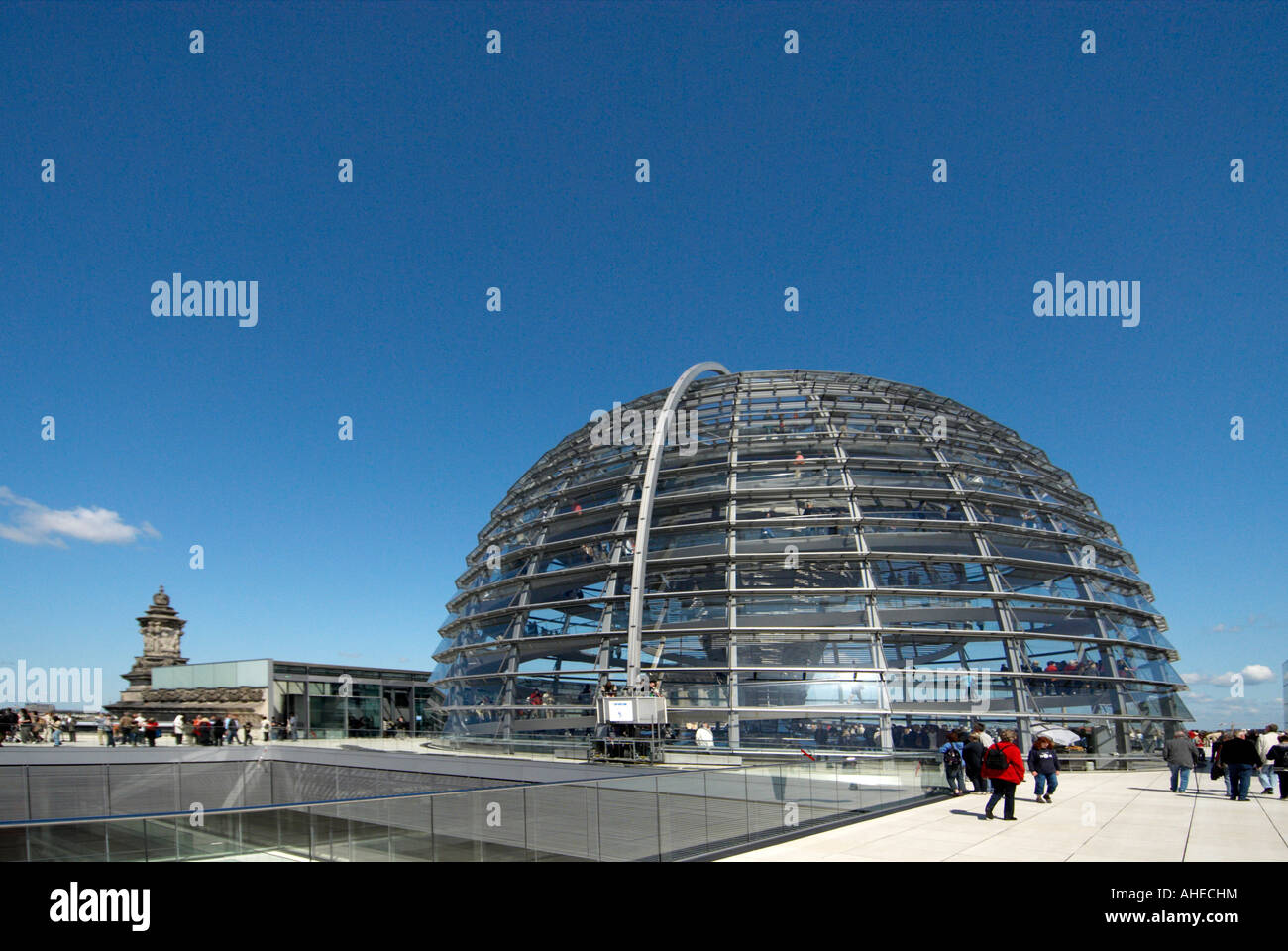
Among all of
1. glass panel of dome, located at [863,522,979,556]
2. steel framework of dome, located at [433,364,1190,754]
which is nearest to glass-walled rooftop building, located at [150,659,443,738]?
steel framework of dome, located at [433,364,1190,754]

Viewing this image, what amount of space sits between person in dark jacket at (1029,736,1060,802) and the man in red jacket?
2.01m

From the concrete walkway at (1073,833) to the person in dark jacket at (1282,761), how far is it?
27 centimetres

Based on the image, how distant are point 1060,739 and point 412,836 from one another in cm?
1833

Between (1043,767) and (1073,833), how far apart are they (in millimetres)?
3985

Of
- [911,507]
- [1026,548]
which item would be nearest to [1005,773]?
[911,507]

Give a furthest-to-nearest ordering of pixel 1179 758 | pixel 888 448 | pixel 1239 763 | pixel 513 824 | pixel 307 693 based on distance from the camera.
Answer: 1. pixel 307 693
2. pixel 888 448
3. pixel 1179 758
4. pixel 1239 763
5. pixel 513 824

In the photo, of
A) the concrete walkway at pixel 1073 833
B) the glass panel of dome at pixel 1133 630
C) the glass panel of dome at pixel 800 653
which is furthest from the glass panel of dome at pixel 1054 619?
the concrete walkway at pixel 1073 833

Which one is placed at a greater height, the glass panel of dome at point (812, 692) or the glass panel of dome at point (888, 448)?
the glass panel of dome at point (888, 448)

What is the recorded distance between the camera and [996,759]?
1580 cm

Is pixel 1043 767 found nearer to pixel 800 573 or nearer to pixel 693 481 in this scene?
pixel 800 573

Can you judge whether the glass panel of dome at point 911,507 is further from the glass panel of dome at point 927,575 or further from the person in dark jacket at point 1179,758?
the person in dark jacket at point 1179,758

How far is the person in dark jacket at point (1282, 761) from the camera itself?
61.5 feet

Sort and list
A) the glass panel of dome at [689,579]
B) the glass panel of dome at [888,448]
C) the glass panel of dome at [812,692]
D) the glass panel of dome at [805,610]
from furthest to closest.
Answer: the glass panel of dome at [888,448] < the glass panel of dome at [689,579] < the glass panel of dome at [805,610] < the glass panel of dome at [812,692]
